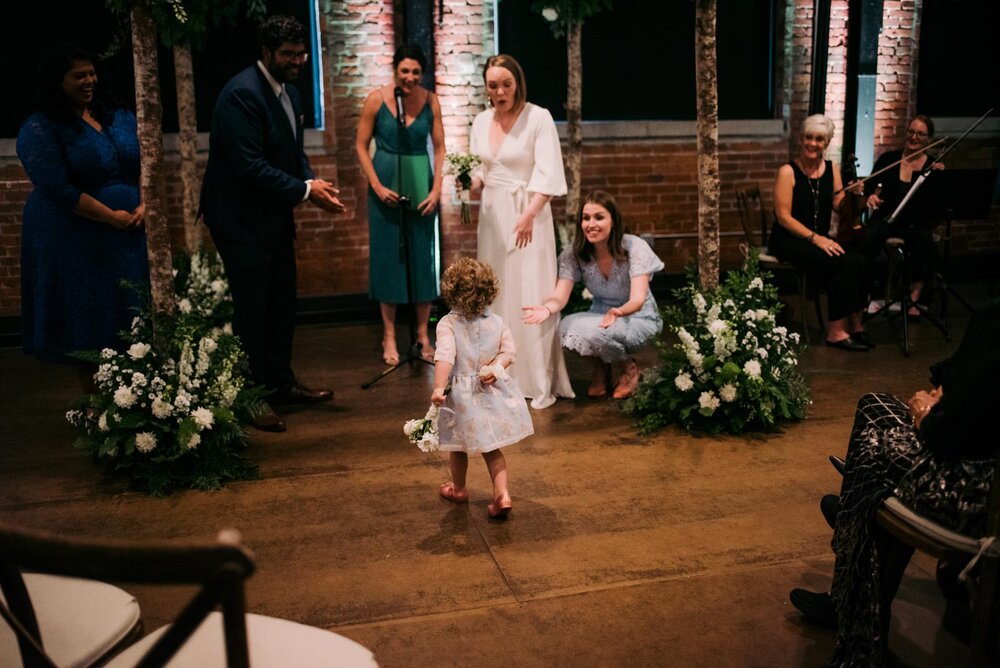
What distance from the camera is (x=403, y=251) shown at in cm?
646

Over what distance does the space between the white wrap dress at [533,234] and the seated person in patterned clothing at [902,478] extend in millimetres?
2609

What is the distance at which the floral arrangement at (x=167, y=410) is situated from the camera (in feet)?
14.7

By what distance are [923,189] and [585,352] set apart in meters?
3.22

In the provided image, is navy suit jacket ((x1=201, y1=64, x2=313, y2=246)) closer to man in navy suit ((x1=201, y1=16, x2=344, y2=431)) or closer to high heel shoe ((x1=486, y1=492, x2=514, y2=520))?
man in navy suit ((x1=201, y1=16, x2=344, y2=431))

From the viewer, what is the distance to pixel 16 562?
1.51m

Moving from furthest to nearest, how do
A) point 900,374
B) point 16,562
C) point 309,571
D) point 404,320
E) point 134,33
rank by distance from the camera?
point 404,320 < point 900,374 < point 134,33 < point 309,571 < point 16,562

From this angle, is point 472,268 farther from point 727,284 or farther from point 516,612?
point 727,284

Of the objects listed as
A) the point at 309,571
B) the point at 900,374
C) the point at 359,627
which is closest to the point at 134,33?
the point at 309,571

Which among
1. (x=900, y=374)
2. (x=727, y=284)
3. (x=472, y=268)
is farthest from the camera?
(x=900, y=374)

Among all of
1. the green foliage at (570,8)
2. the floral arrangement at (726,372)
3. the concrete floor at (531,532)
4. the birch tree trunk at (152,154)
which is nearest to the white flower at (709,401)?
the floral arrangement at (726,372)

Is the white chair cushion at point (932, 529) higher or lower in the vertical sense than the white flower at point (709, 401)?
higher

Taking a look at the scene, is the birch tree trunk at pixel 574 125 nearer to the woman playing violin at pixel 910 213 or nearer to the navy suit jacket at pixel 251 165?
the woman playing violin at pixel 910 213

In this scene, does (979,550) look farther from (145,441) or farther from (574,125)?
(574,125)

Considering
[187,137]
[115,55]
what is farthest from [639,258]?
[115,55]
